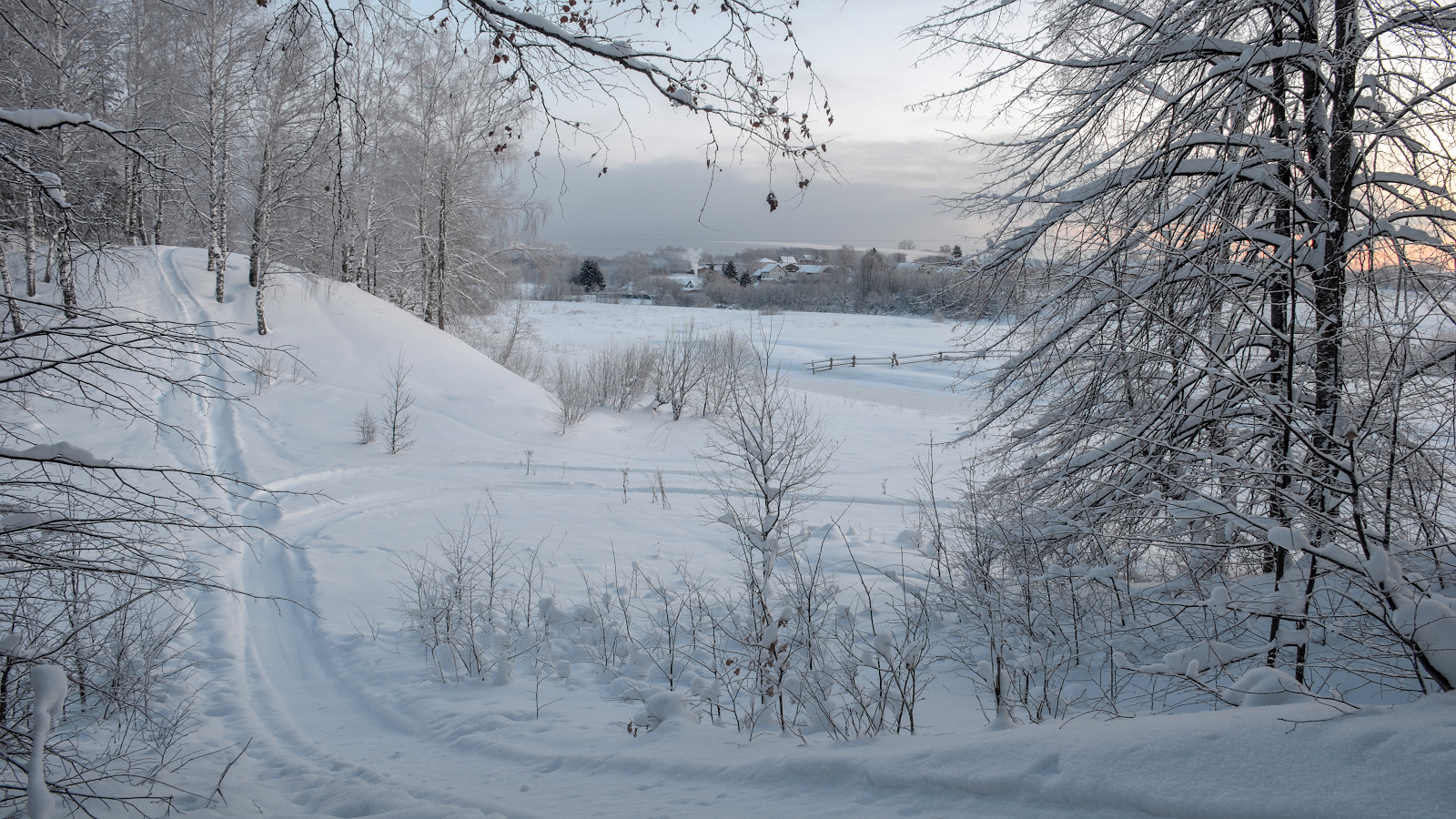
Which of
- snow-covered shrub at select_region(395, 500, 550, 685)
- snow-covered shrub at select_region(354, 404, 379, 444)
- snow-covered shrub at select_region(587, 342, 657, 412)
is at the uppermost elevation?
snow-covered shrub at select_region(587, 342, 657, 412)

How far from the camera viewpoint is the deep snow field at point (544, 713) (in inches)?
84.5

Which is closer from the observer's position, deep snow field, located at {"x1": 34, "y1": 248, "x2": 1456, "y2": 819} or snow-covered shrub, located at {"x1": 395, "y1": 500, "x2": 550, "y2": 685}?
deep snow field, located at {"x1": 34, "y1": 248, "x2": 1456, "y2": 819}

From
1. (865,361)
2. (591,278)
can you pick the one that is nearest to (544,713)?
(865,361)

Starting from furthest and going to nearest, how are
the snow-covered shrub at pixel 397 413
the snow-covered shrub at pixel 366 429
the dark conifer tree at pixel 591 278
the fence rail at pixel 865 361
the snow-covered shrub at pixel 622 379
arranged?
the dark conifer tree at pixel 591 278 < the fence rail at pixel 865 361 < the snow-covered shrub at pixel 622 379 < the snow-covered shrub at pixel 366 429 < the snow-covered shrub at pixel 397 413

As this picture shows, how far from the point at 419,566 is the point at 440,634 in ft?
8.16

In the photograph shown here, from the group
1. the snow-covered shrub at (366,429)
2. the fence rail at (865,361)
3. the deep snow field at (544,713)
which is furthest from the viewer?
the fence rail at (865,361)

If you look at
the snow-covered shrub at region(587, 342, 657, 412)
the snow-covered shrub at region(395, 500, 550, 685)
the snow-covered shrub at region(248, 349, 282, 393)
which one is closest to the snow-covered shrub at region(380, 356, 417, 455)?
the snow-covered shrub at region(248, 349, 282, 393)

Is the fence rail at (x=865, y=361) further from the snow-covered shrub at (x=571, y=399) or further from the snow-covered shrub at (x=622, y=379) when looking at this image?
the snow-covered shrub at (x=571, y=399)

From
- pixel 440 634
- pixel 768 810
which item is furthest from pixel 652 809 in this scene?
pixel 440 634

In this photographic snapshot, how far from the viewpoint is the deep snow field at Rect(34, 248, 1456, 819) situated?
2.15 m

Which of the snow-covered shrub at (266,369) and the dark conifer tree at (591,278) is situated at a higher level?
the dark conifer tree at (591,278)

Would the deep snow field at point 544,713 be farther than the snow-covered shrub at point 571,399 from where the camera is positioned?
No

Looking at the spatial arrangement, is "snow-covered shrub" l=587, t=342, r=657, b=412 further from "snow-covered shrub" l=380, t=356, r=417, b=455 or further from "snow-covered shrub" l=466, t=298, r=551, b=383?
"snow-covered shrub" l=380, t=356, r=417, b=455

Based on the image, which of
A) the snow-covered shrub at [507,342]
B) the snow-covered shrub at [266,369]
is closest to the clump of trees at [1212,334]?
the snow-covered shrub at [266,369]
